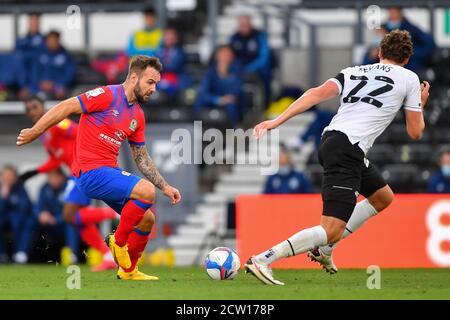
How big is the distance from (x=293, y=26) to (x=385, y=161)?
4291 millimetres

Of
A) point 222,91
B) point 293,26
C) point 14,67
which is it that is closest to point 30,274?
point 222,91

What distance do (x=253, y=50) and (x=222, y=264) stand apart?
8.96 m

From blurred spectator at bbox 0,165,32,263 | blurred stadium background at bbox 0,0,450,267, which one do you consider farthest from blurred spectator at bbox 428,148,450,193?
blurred spectator at bbox 0,165,32,263

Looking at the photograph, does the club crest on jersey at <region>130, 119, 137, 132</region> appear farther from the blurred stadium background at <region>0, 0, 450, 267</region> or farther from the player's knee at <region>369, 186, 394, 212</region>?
the blurred stadium background at <region>0, 0, 450, 267</region>

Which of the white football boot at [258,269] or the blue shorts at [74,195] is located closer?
the white football boot at [258,269]

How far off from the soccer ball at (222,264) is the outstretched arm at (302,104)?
4.79ft

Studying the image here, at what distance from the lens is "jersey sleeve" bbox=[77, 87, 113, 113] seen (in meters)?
10.8

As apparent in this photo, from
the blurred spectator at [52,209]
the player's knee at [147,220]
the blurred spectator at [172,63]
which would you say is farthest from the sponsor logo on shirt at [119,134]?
the blurred spectator at [172,63]

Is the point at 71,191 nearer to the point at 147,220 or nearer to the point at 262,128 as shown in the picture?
the point at 147,220

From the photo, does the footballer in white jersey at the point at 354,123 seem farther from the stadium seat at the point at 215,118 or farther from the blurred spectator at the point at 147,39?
the blurred spectator at the point at 147,39

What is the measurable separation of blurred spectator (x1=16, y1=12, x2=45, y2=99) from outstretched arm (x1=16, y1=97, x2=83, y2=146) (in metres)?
9.51

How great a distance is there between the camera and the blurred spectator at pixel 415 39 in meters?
18.1

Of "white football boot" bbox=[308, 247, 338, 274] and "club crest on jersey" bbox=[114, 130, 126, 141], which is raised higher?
"club crest on jersey" bbox=[114, 130, 126, 141]
